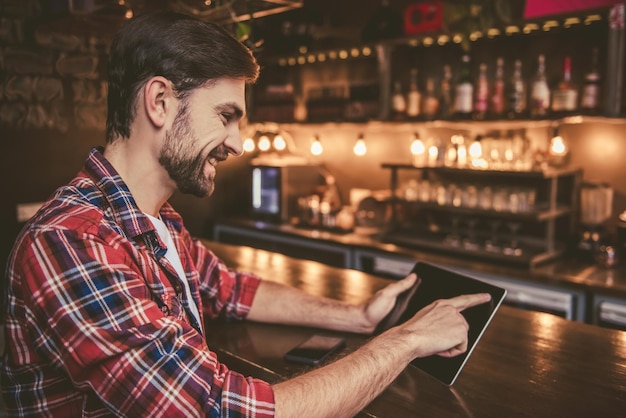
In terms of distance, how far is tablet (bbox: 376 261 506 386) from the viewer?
4.26 ft

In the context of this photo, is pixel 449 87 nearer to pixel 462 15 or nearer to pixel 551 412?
pixel 462 15

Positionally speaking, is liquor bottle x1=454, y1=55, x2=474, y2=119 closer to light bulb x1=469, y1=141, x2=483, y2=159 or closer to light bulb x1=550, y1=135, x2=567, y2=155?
light bulb x1=469, y1=141, x2=483, y2=159

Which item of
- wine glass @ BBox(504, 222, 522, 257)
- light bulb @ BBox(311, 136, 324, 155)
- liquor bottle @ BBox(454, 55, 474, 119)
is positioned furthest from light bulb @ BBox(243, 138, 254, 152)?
wine glass @ BBox(504, 222, 522, 257)

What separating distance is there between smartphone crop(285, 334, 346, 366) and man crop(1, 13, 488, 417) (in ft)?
0.65

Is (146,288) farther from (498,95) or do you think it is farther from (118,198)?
(498,95)

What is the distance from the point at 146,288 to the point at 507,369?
881mm

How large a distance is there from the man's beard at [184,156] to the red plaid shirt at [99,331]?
0.12 meters

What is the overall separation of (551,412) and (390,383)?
342mm

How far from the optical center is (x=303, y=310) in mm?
1664

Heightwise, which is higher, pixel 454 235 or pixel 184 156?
pixel 184 156

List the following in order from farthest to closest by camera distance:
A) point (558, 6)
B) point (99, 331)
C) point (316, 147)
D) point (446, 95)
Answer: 1. point (316, 147)
2. point (446, 95)
3. point (558, 6)
4. point (99, 331)

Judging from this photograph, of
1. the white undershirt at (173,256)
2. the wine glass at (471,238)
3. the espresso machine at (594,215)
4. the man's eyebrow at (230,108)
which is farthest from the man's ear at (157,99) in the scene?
the espresso machine at (594,215)

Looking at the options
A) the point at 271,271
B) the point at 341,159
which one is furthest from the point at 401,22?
the point at 271,271

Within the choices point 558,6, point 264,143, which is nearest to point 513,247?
point 558,6
